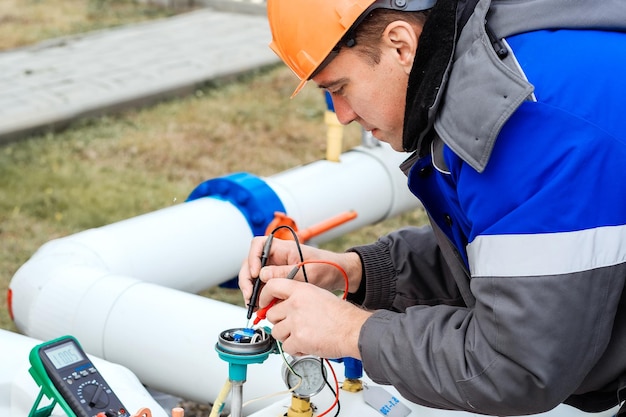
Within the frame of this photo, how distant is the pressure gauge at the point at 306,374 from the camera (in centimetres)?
200

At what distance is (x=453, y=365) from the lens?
162 cm

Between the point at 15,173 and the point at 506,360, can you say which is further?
the point at 15,173

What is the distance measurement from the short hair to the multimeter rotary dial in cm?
97

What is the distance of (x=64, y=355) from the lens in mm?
2152

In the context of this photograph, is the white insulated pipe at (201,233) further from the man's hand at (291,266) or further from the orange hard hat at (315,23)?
the orange hard hat at (315,23)

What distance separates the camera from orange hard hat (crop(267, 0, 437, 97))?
5.57 feet

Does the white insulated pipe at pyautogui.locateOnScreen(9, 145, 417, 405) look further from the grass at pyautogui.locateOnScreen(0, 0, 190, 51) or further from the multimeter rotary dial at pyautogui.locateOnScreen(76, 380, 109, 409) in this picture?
the grass at pyautogui.locateOnScreen(0, 0, 190, 51)

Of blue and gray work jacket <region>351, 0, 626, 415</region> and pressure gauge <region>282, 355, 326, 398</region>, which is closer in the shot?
blue and gray work jacket <region>351, 0, 626, 415</region>

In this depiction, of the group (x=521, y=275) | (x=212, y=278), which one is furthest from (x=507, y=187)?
(x=212, y=278)

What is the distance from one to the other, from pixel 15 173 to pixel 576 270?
4243 millimetres

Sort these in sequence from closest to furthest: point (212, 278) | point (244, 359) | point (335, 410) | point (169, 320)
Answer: point (244, 359), point (335, 410), point (169, 320), point (212, 278)

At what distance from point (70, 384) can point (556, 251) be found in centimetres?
112

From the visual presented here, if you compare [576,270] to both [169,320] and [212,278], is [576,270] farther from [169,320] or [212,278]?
[212,278]

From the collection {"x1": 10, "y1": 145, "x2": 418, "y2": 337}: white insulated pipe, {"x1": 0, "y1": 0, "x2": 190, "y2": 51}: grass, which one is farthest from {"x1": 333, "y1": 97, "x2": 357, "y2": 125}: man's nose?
{"x1": 0, "y1": 0, "x2": 190, "y2": 51}: grass
